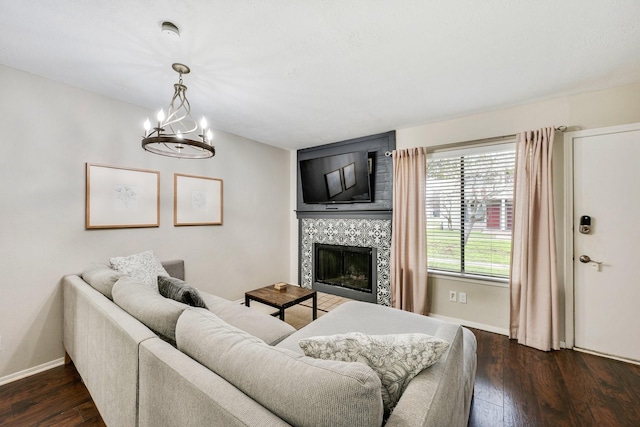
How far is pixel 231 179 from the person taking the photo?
3635 millimetres

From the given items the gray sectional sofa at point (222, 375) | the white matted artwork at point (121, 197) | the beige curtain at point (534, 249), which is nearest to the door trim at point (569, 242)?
the beige curtain at point (534, 249)

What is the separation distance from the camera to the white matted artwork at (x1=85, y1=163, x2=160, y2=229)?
7.93ft

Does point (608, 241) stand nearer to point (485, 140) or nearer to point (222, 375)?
point (485, 140)

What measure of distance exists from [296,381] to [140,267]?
2.25 m

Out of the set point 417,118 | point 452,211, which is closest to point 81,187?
point 417,118

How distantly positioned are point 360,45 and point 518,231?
2.36 m

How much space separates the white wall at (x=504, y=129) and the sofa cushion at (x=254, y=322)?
2.11 m

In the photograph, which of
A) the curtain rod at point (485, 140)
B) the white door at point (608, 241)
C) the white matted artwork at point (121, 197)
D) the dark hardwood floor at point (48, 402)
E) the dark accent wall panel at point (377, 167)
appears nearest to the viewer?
the dark hardwood floor at point (48, 402)

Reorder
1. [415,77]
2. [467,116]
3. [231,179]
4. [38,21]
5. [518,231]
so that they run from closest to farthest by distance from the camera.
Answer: [38,21] < [415,77] < [518,231] < [467,116] < [231,179]

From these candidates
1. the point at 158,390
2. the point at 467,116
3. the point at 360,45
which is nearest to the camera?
the point at 158,390

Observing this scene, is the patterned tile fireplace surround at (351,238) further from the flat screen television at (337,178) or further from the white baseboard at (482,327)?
the white baseboard at (482,327)

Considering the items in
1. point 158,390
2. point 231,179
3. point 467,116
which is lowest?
point 158,390

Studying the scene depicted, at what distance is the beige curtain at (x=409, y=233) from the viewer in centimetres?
316

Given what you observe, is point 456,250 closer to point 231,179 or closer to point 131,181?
point 231,179
